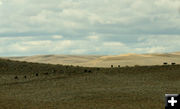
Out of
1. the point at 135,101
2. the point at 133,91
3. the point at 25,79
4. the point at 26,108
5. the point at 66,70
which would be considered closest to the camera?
the point at 26,108

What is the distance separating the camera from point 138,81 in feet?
136

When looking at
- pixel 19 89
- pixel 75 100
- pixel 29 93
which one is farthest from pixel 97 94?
pixel 19 89

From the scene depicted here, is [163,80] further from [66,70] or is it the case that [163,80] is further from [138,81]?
[66,70]

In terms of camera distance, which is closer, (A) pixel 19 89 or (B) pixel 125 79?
(A) pixel 19 89

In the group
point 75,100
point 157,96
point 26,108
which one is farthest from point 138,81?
point 26,108

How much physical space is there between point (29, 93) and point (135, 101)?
9.97 m

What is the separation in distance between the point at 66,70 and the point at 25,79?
33.9 feet

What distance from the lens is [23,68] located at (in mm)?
56188

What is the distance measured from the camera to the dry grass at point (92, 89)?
1062 inches

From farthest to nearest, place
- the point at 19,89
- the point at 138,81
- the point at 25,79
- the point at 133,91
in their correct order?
1. the point at 25,79
2. the point at 138,81
3. the point at 19,89
4. the point at 133,91

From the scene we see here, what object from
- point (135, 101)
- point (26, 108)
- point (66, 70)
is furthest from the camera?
point (66, 70)

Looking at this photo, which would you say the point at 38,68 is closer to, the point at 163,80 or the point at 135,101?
the point at 163,80

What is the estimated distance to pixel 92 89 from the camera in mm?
34906

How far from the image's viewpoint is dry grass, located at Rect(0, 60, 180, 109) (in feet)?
88.5
